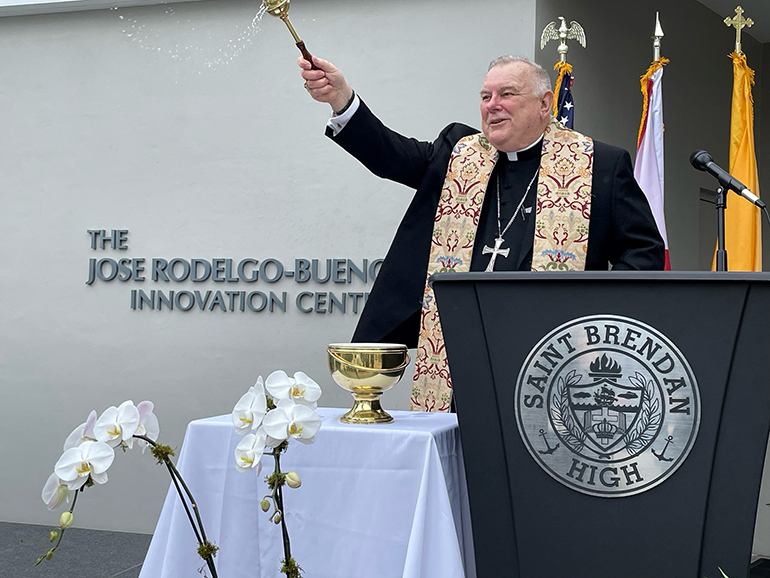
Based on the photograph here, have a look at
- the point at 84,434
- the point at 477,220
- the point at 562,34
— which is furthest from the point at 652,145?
the point at 84,434

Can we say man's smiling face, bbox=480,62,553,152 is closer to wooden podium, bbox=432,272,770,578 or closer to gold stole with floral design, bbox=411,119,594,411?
gold stole with floral design, bbox=411,119,594,411

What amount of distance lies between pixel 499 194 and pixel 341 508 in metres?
1.33

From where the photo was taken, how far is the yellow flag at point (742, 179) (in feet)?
16.0

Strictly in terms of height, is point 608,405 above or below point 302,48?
below

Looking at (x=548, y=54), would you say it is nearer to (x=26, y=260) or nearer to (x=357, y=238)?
(x=357, y=238)

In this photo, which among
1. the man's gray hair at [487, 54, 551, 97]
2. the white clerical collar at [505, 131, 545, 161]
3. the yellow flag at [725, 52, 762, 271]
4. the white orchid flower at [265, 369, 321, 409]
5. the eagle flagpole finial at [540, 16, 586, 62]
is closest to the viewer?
the white orchid flower at [265, 369, 321, 409]

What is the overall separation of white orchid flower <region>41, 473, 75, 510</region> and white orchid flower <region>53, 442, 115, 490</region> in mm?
10

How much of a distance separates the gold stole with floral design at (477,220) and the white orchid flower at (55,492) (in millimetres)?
1341

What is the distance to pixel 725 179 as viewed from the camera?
7.95ft

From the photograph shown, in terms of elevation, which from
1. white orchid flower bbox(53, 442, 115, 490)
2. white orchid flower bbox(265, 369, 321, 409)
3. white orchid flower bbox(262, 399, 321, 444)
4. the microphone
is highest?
the microphone

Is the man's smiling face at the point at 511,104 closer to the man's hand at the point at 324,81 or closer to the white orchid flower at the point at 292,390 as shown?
the man's hand at the point at 324,81

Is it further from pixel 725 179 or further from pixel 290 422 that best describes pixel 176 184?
pixel 290 422

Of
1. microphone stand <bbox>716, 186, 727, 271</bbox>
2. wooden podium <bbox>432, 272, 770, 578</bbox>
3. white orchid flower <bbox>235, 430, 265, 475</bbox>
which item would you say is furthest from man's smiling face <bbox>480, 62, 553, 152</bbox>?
white orchid flower <bbox>235, 430, 265, 475</bbox>

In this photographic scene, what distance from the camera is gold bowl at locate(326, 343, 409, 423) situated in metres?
1.79
